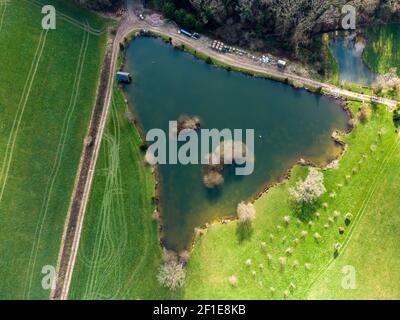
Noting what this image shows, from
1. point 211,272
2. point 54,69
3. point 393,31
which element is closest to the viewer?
point 211,272

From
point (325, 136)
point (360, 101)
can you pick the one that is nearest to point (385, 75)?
point (360, 101)

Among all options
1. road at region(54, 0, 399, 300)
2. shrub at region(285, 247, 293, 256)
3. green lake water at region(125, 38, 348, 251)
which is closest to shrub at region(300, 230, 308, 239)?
shrub at region(285, 247, 293, 256)

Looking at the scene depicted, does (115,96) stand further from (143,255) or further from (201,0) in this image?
(143,255)

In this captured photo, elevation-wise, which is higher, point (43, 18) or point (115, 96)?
point (43, 18)

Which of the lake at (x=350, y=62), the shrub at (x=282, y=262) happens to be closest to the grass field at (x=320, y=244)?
the shrub at (x=282, y=262)

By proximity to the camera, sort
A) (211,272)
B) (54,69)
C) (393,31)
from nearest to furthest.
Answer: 1. (211,272)
2. (54,69)
3. (393,31)

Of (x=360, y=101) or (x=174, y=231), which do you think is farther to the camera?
(x=360, y=101)

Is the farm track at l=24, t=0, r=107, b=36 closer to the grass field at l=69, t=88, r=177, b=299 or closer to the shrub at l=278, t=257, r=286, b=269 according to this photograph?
the grass field at l=69, t=88, r=177, b=299

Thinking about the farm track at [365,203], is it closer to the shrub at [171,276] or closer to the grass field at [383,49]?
the grass field at [383,49]
